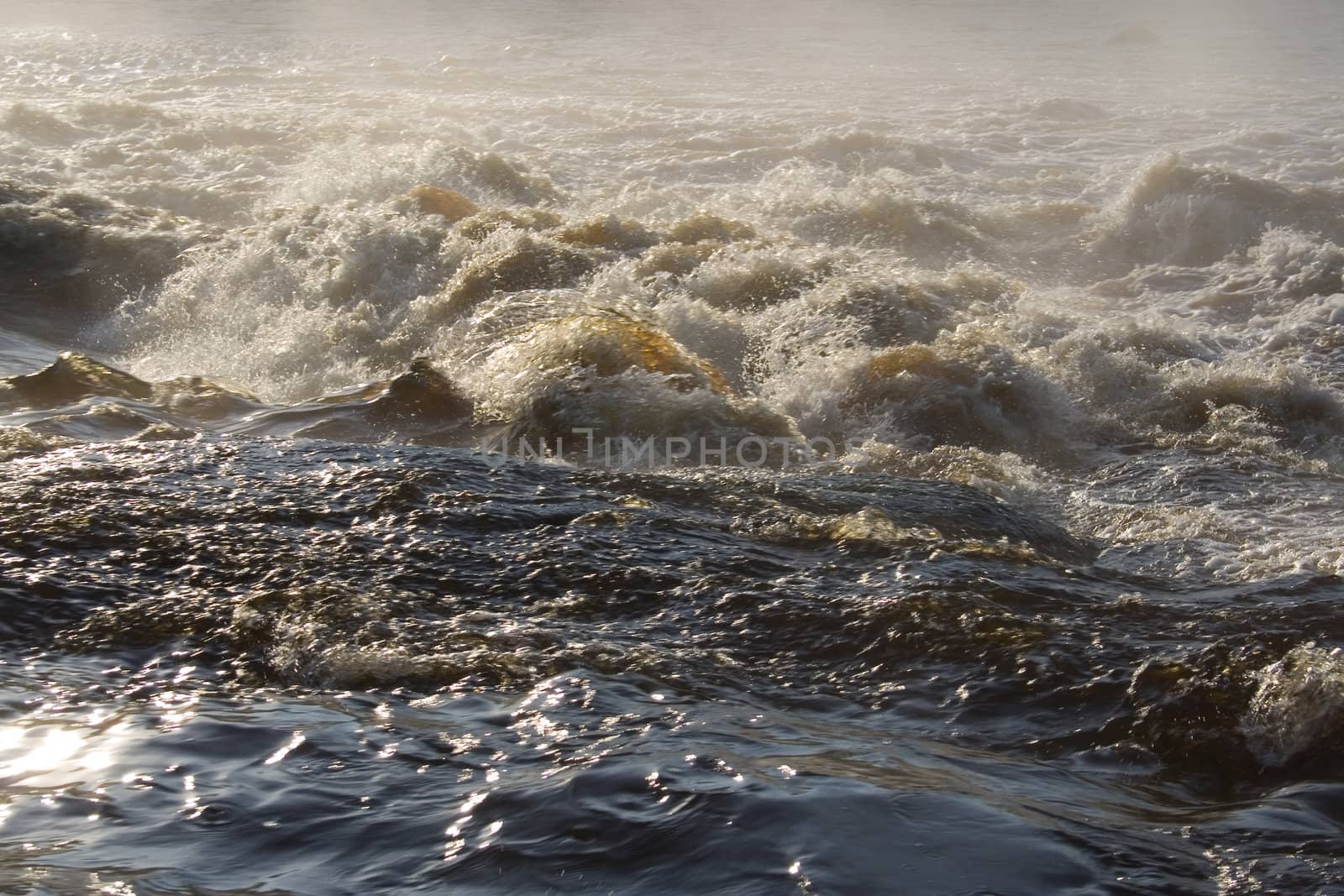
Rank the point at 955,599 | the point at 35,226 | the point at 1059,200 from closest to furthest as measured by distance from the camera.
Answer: the point at 955,599, the point at 35,226, the point at 1059,200

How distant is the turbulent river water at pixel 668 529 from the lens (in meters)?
2.18

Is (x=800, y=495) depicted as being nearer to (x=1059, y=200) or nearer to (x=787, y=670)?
(x=787, y=670)

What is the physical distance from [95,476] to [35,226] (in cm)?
582

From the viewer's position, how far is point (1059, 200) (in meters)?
11.4

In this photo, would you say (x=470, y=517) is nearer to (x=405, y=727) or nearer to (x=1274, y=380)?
(x=405, y=727)

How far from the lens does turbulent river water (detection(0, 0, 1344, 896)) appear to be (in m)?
2.18

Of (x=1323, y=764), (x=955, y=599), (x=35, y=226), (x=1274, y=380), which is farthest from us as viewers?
(x=35, y=226)

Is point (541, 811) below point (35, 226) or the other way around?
below

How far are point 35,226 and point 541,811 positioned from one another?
8.05 metres

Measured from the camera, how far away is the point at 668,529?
3697 mm

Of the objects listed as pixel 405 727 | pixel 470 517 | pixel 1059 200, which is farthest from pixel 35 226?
pixel 1059 200

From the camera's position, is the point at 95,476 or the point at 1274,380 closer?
the point at 95,476

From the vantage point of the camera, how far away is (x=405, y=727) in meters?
2.55

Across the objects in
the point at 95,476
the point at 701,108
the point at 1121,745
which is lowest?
the point at 1121,745
